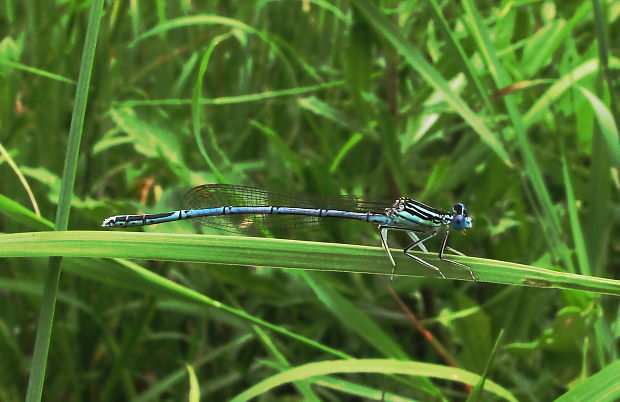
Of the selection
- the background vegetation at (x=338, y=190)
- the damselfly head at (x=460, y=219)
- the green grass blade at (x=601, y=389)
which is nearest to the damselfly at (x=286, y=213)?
the damselfly head at (x=460, y=219)

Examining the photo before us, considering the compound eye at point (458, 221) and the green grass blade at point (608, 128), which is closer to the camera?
the green grass blade at point (608, 128)

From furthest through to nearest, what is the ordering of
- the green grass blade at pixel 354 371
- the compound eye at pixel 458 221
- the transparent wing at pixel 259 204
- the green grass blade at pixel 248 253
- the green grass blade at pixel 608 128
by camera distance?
the transparent wing at pixel 259 204 → the compound eye at pixel 458 221 → the green grass blade at pixel 608 128 → the green grass blade at pixel 354 371 → the green grass blade at pixel 248 253

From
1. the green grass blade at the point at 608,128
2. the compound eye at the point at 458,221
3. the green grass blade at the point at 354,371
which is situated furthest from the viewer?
the compound eye at the point at 458,221

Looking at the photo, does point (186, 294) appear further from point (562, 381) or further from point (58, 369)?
point (562, 381)

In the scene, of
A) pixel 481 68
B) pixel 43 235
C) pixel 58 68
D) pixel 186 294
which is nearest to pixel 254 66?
pixel 58 68

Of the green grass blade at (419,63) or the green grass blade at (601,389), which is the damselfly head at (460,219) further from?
the green grass blade at (601,389)

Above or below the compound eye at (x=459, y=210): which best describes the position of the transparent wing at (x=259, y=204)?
above

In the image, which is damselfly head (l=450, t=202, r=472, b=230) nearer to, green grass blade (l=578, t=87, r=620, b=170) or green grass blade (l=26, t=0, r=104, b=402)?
green grass blade (l=578, t=87, r=620, b=170)
